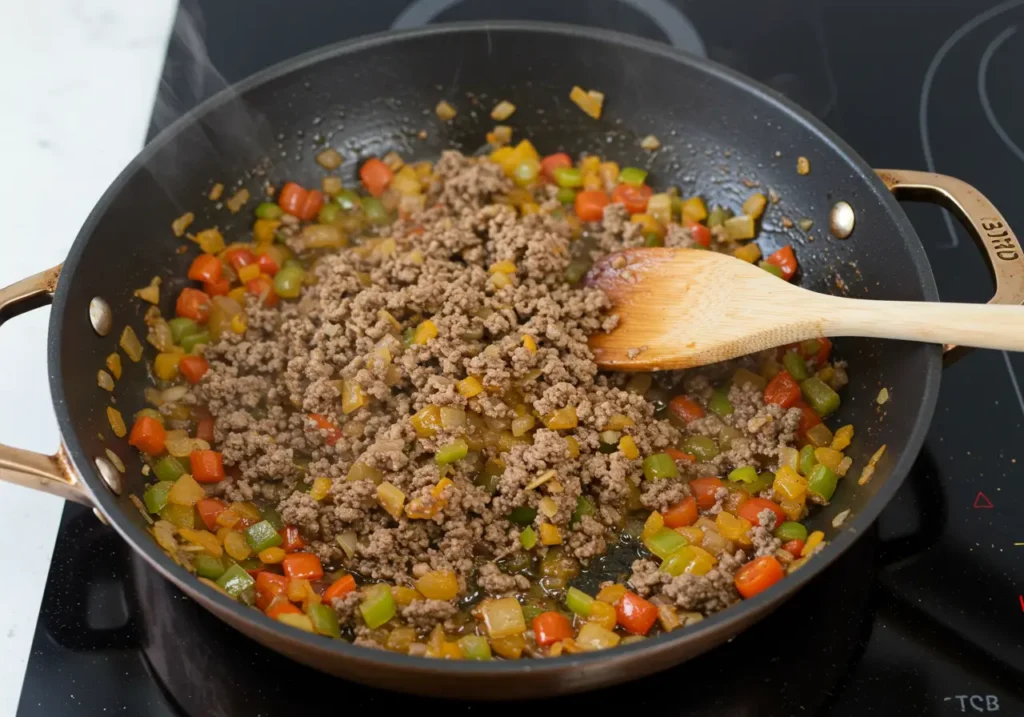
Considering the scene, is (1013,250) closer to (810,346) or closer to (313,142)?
(810,346)

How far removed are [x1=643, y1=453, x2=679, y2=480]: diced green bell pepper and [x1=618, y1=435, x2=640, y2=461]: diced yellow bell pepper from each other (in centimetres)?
3

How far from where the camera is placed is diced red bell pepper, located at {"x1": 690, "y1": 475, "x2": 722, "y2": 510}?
2.03m

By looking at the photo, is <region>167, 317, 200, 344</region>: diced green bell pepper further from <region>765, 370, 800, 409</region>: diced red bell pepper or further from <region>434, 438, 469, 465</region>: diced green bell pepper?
<region>765, 370, 800, 409</region>: diced red bell pepper

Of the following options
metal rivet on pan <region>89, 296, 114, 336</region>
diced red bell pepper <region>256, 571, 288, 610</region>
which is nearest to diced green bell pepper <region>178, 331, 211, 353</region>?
metal rivet on pan <region>89, 296, 114, 336</region>

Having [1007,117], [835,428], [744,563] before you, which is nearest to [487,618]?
[744,563]

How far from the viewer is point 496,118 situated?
8.67ft

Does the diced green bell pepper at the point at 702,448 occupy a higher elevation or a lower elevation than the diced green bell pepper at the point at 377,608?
lower

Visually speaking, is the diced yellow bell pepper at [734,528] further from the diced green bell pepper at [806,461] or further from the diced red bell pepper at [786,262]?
the diced red bell pepper at [786,262]

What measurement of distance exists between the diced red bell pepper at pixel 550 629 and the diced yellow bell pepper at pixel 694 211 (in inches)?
46.1

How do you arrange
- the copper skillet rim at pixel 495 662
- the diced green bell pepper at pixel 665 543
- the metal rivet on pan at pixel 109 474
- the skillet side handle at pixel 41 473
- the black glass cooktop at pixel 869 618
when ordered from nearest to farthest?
the copper skillet rim at pixel 495 662, the skillet side handle at pixel 41 473, the black glass cooktop at pixel 869 618, the metal rivet on pan at pixel 109 474, the diced green bell pepper at pixel 665 543

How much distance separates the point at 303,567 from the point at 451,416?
0.42m

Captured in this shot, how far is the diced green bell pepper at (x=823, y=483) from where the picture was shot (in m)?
1.96

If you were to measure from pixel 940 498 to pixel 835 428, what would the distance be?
0.85 feet

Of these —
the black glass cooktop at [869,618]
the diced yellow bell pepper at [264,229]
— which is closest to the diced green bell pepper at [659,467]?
the black glass cooktop at [869,618]
